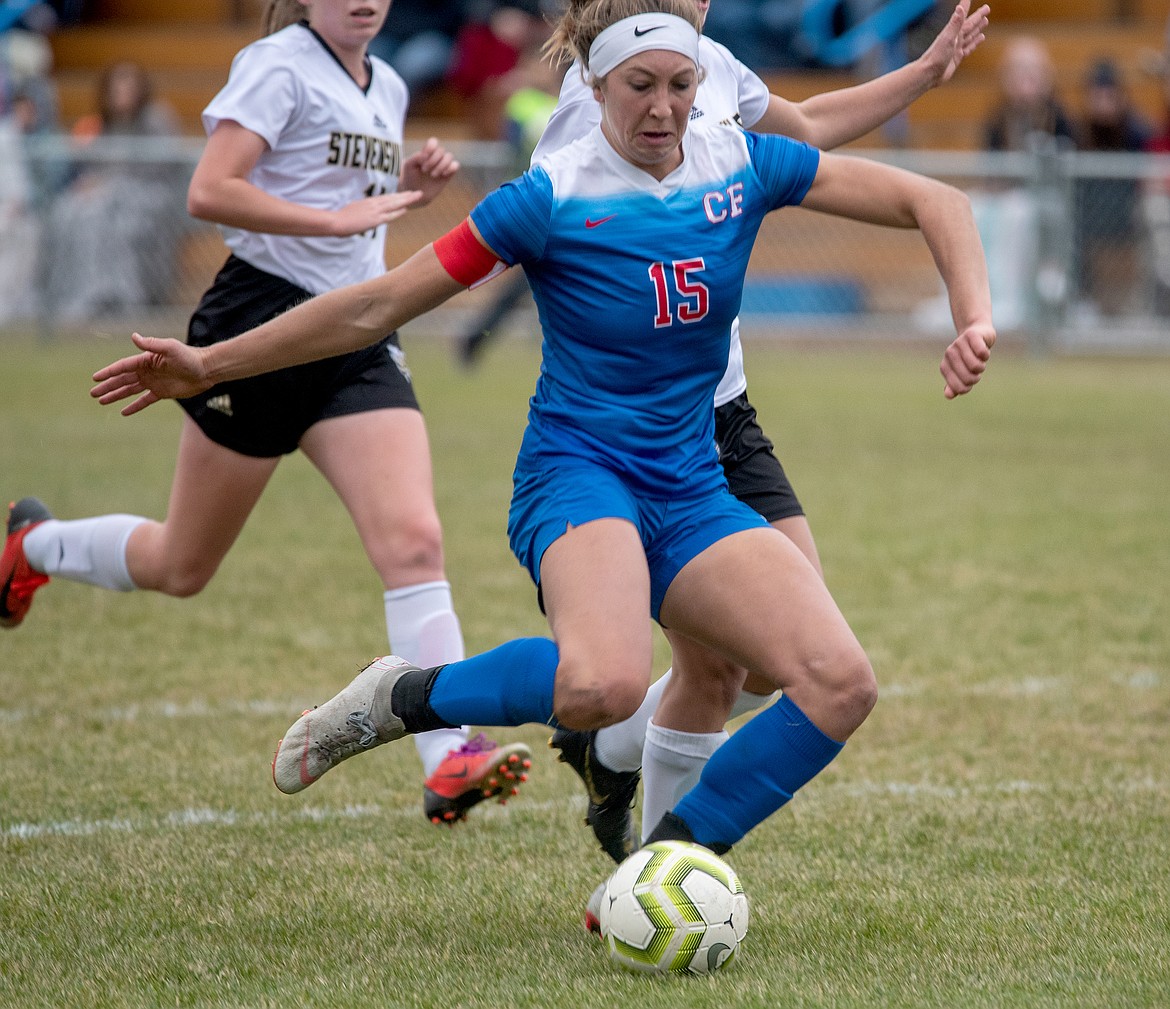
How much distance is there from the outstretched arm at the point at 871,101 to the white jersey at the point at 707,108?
17 cm

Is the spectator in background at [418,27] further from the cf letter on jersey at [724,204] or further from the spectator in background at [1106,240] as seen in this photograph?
the cf letter on jersey at [724,204]

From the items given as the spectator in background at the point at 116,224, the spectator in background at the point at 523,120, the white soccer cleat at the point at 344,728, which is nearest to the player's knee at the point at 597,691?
the white soccer cleat at the point at 344,728

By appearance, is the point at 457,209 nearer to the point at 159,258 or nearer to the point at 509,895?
the point at 159,258

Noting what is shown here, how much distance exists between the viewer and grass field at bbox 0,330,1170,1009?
3.33 meters

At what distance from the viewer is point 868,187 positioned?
3.70 m

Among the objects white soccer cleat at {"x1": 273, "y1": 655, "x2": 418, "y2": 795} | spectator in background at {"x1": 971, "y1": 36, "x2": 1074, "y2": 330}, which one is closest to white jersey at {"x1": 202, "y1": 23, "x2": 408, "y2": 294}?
white soccer cleat at {"x1": 273, "y1": 655, "x2": 418, "y2": 795}

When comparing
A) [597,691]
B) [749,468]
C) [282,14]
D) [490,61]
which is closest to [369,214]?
[282,14]

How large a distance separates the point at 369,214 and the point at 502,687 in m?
1.55

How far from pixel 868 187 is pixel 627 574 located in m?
1.02

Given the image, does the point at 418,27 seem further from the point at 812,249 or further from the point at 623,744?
the point at 623,744

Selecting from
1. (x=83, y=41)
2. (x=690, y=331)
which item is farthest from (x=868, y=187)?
(x=83, y=41)

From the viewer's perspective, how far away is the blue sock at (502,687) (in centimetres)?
342

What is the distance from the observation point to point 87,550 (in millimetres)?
5199

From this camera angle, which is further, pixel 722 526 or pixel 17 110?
pixel 17 110
